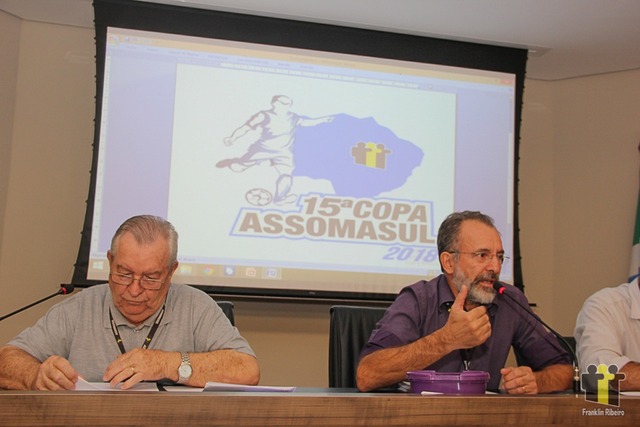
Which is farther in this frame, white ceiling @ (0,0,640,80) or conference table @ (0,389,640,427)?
white ceiling @ (0,0,640,80)

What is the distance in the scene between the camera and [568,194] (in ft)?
15.3

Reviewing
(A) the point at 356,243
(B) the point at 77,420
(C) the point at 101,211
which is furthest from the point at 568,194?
(B) the point at 77,420

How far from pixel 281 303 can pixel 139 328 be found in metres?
1.84

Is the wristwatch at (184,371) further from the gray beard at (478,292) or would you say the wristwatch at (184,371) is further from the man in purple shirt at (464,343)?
the gray beard at (478,292)

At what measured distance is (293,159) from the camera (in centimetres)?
382

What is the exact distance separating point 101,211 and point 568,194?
285 cm

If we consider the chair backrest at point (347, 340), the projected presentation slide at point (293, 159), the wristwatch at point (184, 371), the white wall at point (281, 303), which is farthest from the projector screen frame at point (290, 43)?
the wristwatch at point (184, 371)

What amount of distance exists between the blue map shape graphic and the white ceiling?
1.81 ft

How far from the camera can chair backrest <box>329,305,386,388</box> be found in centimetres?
254

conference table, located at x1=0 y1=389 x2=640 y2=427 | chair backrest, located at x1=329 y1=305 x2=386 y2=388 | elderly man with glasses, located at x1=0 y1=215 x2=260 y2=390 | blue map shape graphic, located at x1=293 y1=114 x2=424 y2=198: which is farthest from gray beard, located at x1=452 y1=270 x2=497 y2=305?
blue map shape graphic, located at x1=293 y1=114 x2=424 y2=198

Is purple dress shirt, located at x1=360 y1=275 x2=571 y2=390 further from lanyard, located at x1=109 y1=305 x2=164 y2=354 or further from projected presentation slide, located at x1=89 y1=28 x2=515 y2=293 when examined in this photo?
projected presentation slide, located at x1=89 y1=28 x2=515 y2=293

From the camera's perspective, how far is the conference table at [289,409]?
1.23 meters

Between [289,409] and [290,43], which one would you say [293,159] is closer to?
[290,43]

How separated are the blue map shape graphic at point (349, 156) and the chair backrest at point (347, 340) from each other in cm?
132
